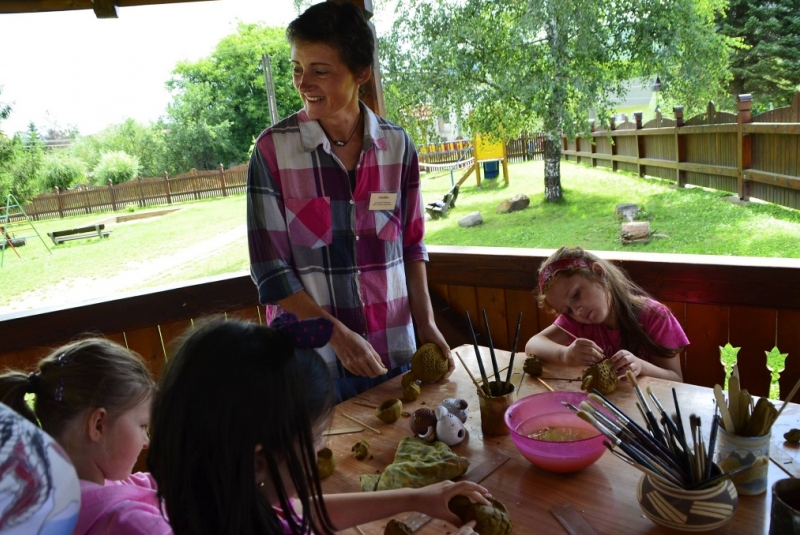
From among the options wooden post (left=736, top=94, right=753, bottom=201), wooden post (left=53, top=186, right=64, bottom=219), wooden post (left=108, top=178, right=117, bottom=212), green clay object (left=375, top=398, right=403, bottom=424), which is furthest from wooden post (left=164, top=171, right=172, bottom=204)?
wooden post (left=736, top=94, right=753, bottom=201)

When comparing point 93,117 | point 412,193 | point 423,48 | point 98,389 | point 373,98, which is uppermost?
point 423,48

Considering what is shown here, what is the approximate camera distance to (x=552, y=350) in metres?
1.65

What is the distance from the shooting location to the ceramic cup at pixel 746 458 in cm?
94

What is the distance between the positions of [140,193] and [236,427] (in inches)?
250

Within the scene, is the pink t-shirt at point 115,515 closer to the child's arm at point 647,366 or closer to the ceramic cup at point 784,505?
the ceramic cup at point 784,505

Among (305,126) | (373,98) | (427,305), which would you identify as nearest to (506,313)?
(427,305)

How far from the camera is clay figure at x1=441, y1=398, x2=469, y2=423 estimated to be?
131 cm

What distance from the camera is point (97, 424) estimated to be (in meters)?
1.05

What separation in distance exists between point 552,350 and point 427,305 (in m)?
0.40

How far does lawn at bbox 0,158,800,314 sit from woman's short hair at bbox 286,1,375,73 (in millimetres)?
4890

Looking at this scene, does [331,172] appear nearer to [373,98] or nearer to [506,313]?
[373,98]

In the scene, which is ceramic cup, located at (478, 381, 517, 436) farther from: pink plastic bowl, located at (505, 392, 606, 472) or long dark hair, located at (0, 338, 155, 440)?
long dark hair, located at (0, 338, 155, 440)

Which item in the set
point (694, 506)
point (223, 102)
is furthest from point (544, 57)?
point (694, 506)

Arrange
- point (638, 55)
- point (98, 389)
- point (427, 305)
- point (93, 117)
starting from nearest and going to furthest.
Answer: point (98, 389), point (427, 305), point (93, 117), point (638, 55)
